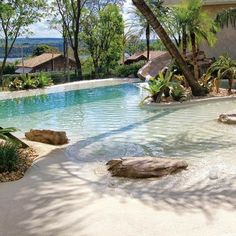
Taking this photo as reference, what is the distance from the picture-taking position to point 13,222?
18.0ft

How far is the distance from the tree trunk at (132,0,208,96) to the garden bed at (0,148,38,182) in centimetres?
723

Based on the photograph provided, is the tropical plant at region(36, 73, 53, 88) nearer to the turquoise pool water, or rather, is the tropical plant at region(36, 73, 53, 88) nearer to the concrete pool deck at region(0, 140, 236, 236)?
the turquoise pool water

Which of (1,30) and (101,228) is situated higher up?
(1,30)

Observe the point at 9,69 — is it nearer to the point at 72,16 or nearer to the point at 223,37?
the point at 72,16

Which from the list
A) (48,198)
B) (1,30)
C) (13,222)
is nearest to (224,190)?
(48,198)

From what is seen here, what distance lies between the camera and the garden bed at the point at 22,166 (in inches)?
294

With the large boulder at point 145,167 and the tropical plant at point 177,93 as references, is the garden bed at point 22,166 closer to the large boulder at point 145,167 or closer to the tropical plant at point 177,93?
the large boulder at point 145,167

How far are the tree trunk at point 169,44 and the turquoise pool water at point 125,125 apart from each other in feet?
4.16

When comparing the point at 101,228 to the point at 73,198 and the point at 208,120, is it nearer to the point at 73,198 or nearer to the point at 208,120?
the point at 73,198

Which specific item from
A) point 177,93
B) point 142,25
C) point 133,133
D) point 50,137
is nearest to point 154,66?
point 142,25

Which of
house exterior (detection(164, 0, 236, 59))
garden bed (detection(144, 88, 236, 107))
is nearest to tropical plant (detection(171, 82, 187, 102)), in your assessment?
garden bed (detection(144, 88, 236, 107))

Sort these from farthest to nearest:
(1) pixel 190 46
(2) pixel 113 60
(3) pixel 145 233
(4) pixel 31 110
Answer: (2) pixel 113 60 → (1) pixel 190 46 → (4) pixel 31 110 → (3) pixel 145 233

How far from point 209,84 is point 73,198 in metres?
13.5

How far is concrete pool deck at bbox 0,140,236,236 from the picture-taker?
16.8ft
